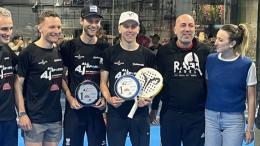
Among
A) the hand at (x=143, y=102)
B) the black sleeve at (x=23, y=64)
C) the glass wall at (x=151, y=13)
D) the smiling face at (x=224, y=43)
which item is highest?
the glass wall at (x=151, y=13)

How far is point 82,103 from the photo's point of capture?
11.9 feet

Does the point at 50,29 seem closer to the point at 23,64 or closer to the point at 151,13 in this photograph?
the point at 23,64

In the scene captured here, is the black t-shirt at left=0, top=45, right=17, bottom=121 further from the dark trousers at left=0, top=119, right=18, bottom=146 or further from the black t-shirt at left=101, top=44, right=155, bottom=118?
the black t-shirt at left=101, top=44, right=155, bottom=118

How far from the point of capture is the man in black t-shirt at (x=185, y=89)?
358cm

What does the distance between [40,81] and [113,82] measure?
594 millimetres

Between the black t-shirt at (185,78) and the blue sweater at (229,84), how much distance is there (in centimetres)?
16

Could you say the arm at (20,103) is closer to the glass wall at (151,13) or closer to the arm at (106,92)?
the arm at (106,92)

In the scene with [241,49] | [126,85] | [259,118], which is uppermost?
[241,49]

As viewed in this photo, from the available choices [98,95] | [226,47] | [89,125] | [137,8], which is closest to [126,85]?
[98,95]

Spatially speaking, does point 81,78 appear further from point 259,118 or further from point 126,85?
point 259,118

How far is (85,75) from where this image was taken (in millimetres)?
3727

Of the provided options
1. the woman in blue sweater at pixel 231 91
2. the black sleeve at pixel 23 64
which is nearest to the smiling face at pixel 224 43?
the woman in blue sweater at pixel 231 91

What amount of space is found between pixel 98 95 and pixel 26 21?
3944 millimetres

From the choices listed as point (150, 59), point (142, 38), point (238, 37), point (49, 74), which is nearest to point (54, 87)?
point (49, 74)
